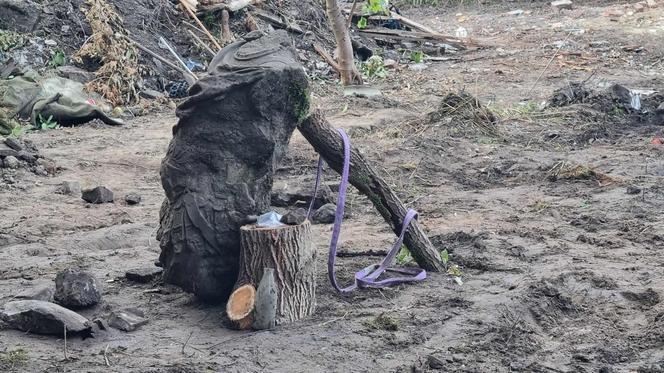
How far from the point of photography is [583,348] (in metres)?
4.64

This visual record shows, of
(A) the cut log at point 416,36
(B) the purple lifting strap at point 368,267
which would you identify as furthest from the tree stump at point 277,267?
(A) the cut log at point 416,36

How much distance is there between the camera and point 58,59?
503 inches

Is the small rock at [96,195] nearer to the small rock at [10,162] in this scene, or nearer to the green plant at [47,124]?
the small rock at [10,162]

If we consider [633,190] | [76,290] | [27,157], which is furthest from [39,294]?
[633,190]

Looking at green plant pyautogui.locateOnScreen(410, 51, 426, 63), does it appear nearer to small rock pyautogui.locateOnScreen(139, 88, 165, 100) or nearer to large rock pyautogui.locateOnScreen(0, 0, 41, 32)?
small rock pyautogui.locateOnScreen(139, 88, 165, 100)

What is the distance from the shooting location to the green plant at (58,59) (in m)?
12.7

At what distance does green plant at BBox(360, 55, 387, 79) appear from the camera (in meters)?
14.6

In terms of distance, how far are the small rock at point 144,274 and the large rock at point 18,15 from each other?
28.2ft

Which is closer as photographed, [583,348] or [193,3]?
[583,348]

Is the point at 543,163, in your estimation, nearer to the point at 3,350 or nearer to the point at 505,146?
the point at 505,146

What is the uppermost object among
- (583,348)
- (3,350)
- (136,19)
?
(136,19)

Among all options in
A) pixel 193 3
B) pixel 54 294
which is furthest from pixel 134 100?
pixel 54 294

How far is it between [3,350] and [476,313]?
233cm

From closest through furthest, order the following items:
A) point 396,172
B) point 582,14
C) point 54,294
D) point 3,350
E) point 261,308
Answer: point 3,350 < point 261,308 < point 54,294 < point 396,172 < point 582,14
